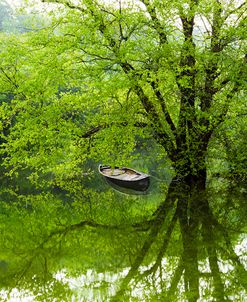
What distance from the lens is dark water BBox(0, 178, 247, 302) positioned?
335 inches

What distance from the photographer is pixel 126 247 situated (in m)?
11.3

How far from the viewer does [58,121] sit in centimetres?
1647

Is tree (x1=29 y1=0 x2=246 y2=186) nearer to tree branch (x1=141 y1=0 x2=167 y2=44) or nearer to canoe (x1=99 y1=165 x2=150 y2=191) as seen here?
tree branch (x1=141 y1=0 x2=167 y2=44)

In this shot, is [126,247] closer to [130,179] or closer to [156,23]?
[156,23]

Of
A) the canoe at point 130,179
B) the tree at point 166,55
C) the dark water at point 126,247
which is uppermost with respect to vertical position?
the tree at point 166,55

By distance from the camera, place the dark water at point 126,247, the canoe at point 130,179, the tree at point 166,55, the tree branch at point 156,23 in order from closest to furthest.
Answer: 1. the dark water at point 126,247
2. the tree at point 166,55
3. the tree branch at point 156,23
4. the canoe at point 130,179

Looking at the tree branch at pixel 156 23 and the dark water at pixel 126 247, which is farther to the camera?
the tree branch at pixel 156 23

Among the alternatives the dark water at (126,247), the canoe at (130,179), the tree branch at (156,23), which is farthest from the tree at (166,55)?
the canoe at (130,179)

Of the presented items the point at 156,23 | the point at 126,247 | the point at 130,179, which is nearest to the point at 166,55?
the point at 156,23

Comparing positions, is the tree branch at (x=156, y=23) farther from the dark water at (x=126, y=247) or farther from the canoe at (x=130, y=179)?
the canoe at (x=130, y=179)

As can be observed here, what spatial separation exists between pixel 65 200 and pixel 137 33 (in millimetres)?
6718

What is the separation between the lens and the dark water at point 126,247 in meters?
8.51

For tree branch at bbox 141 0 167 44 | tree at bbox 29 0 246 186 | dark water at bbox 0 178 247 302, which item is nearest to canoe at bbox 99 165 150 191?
dark water at bbox 0 178 247 302

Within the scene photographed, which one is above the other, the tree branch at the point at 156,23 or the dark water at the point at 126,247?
the tree branch at the point at 156,23
